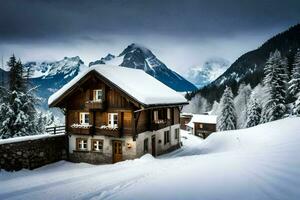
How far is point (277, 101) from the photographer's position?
4381cm

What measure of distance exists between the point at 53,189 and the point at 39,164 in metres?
13.1

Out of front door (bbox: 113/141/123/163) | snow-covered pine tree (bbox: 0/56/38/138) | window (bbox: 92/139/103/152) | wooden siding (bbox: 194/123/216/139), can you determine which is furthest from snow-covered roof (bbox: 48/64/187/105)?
wooden siding (bbox: 194/123/216/139)

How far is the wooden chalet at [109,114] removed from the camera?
27.0 m

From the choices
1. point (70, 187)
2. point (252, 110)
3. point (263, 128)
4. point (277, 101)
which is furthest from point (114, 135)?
point (252, 110)

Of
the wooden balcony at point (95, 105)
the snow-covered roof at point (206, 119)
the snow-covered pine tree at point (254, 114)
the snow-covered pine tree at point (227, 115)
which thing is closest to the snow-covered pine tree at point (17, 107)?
the wooden balcony at point (95, 105)

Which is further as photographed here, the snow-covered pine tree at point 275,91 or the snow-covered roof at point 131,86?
the snow-covered pine tree at point 275,91

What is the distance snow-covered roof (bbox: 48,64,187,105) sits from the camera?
1036 inches

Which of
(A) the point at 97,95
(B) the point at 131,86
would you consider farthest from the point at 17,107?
(B) the point at 131,86

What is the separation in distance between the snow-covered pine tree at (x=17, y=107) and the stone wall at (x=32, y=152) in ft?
24.8

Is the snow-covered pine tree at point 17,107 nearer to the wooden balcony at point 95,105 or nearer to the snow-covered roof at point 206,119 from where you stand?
the wooden balcony at point 95,105

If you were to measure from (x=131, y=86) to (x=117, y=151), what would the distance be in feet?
21.7

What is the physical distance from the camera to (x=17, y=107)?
35062mm

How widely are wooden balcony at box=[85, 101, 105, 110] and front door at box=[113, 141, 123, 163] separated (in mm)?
3869

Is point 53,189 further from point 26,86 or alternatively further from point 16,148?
point 26,86
